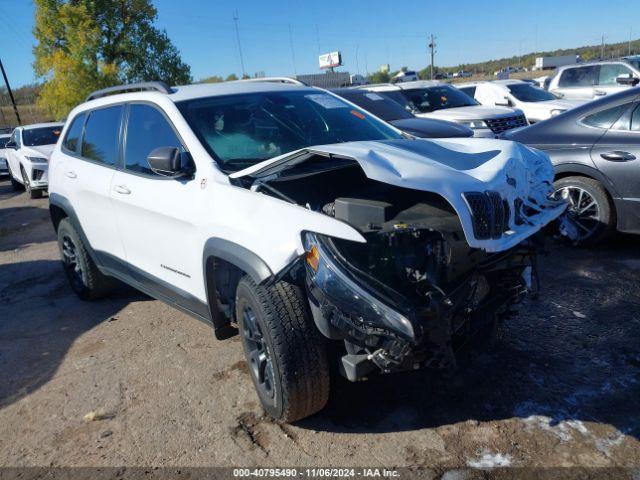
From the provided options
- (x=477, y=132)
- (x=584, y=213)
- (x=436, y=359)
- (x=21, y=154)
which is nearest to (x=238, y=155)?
(x=436, y=359)

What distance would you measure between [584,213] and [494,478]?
147 inches

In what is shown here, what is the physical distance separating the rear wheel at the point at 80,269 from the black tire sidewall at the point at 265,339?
99.3 inches

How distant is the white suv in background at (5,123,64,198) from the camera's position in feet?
39.1

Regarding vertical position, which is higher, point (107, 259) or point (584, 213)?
point (107, 259)

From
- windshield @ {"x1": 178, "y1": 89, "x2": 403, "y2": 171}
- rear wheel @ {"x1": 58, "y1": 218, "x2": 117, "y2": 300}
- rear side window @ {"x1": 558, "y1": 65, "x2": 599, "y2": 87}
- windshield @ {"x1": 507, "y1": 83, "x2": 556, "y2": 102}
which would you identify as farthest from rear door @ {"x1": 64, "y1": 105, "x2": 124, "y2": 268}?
rear side window @ {"x1": 558, "y1": 65, "x2": 599, "y2": 87}

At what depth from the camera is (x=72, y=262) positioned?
5.35 m

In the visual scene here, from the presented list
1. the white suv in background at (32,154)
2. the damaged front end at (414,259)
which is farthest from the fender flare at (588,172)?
the white suv in background at (32,154)

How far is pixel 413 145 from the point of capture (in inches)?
128

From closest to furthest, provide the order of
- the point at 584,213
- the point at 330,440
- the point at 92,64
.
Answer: the point at 330,440 < the point at 584,213 < the point at 92,64

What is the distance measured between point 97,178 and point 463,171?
120 inches

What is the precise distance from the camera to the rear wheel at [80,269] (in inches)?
197

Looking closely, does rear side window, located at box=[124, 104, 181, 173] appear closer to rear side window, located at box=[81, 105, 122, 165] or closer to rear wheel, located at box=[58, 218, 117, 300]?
rear side window, located at box=[81, 105, 122, 165]

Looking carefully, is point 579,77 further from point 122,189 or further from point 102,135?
point 122,189

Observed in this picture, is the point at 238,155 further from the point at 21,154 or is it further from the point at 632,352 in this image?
the point at 21,154
